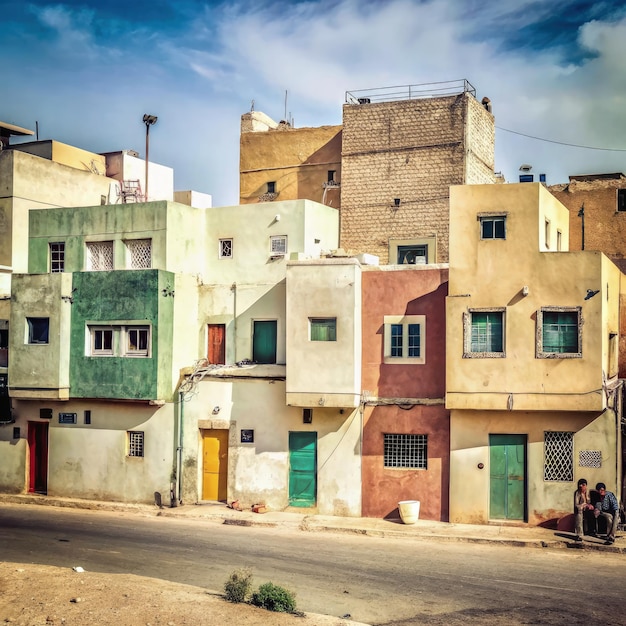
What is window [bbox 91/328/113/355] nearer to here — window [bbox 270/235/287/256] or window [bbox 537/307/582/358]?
window [bbox 270/235/287/256]

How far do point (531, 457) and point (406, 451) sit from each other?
3476mm

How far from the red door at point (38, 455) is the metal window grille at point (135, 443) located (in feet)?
10.8

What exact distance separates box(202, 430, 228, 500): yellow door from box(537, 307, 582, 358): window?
9.90 meters

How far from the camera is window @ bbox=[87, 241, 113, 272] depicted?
29.4m

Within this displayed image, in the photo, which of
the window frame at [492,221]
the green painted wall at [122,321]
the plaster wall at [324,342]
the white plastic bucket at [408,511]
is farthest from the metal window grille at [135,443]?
the window frame at [492,221]

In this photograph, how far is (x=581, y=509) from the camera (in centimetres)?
2244


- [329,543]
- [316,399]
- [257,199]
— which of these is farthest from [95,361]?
[257,199]

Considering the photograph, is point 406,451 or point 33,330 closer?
point 406,451

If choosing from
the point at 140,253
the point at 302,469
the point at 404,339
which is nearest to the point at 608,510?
the point at 404,339

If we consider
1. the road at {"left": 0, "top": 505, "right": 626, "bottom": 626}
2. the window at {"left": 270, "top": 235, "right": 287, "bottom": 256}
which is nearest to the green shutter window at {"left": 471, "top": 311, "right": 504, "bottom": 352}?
the road at {"left": 0, "top": 505, "right": 626, "bottom": 626}

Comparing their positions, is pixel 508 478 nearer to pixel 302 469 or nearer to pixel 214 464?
pixel 302 469

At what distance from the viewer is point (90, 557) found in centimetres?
2033

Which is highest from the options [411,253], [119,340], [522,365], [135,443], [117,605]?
[411,253]

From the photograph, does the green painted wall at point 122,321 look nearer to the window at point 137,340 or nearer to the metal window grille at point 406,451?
the window at point 137,340
